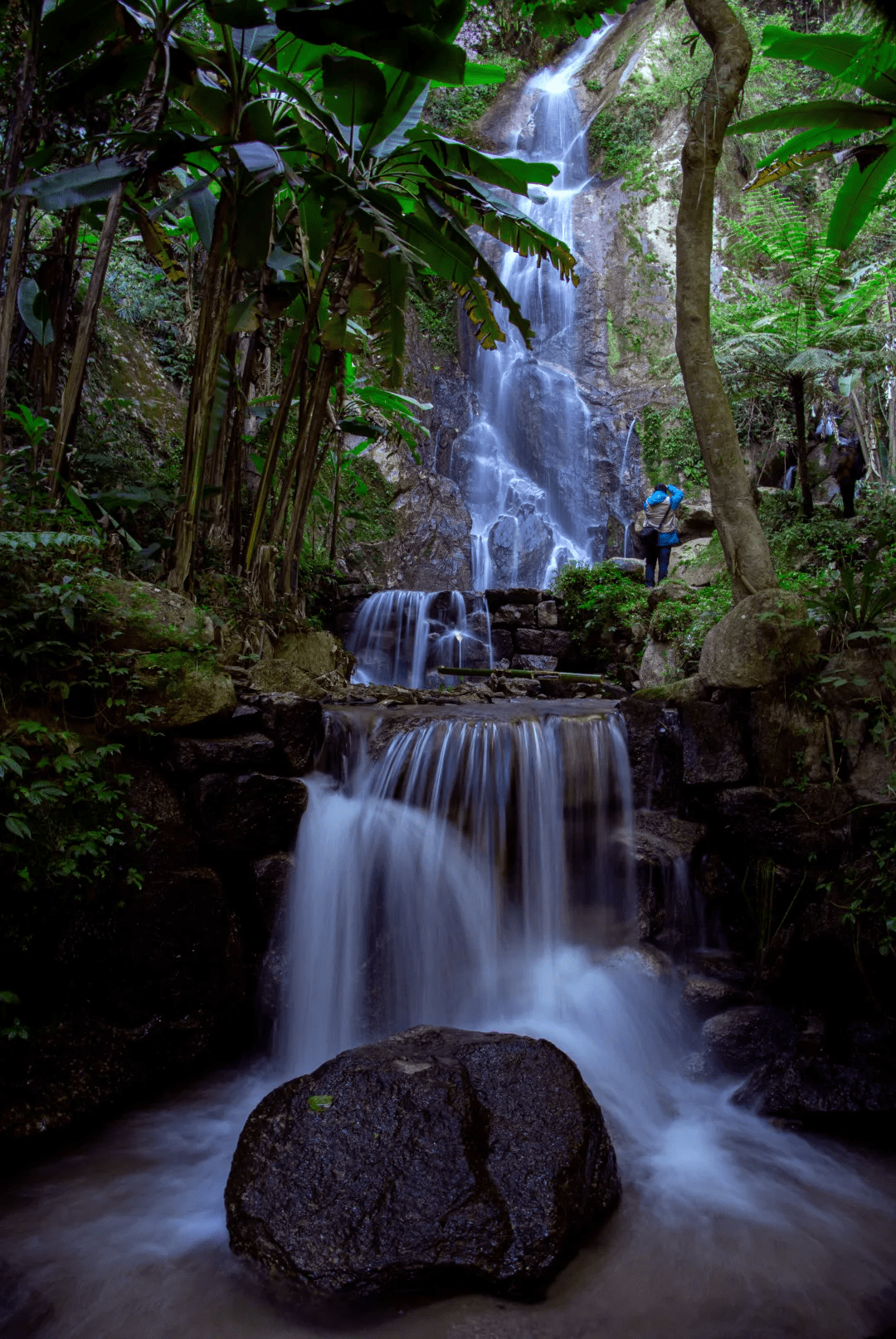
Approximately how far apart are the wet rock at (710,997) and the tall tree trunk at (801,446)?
5.72 meters

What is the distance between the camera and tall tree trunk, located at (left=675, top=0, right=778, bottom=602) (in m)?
5.72


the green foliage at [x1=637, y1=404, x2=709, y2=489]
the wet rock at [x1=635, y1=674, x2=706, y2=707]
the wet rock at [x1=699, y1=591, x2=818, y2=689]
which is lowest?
the wet rock at [x1=635, y1=674, x2=706, y2=707]

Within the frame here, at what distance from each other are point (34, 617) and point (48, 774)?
90cm

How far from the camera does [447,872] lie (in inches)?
221

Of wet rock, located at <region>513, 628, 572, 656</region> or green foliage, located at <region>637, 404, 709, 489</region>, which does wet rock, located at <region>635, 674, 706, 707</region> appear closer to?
wet rock, located at <region>513, 628, 572, 656</region>

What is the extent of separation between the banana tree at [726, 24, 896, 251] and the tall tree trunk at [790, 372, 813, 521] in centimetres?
217

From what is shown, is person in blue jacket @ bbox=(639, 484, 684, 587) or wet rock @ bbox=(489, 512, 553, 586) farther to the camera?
wet rock @ bbox=(489, 512, 553, 586)

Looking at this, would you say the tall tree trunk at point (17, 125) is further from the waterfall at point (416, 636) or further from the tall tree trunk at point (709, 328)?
the waterfall at point (416, 636)

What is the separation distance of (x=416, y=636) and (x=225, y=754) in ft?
22.3

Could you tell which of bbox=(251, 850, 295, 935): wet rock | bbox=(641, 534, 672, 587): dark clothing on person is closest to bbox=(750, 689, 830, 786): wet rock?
bbox=(251, 850, 295, 935): wet rock

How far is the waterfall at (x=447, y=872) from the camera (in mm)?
5078

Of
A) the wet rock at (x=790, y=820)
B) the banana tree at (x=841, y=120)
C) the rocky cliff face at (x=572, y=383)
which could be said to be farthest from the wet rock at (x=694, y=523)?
the wet rock at (x=790, y=820)

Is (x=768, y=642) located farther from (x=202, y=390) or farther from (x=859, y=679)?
(x=202, y=390)

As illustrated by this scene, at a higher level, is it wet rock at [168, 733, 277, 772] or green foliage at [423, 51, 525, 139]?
green foliage at [423, 51, 525, 139]
